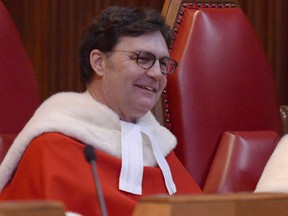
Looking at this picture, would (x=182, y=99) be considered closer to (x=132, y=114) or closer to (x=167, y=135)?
(x=167, y=135)

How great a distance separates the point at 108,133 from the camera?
4.89ft

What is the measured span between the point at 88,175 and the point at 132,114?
8.1 inches

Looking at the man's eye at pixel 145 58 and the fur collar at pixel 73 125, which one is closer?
the fur collar at pixel 73 125

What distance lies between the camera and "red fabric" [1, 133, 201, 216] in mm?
1350

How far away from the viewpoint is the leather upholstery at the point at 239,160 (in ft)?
6.07

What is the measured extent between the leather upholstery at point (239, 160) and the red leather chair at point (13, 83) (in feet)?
1.71

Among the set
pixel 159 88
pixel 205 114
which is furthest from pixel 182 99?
pixel 159 88

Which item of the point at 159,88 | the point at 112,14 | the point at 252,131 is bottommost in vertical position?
the point at 252,131

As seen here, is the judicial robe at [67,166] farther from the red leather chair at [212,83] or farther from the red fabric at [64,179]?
the red leather chair at [212,83]

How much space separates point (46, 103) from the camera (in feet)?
4.96

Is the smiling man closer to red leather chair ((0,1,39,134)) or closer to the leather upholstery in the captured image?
the leather upholstery

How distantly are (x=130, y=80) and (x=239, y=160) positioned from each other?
0.49 m

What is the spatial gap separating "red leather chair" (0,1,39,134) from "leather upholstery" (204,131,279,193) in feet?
1.71

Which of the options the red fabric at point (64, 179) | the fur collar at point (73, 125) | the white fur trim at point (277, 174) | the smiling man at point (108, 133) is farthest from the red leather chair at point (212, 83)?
the red fabric at point (64, 179)
